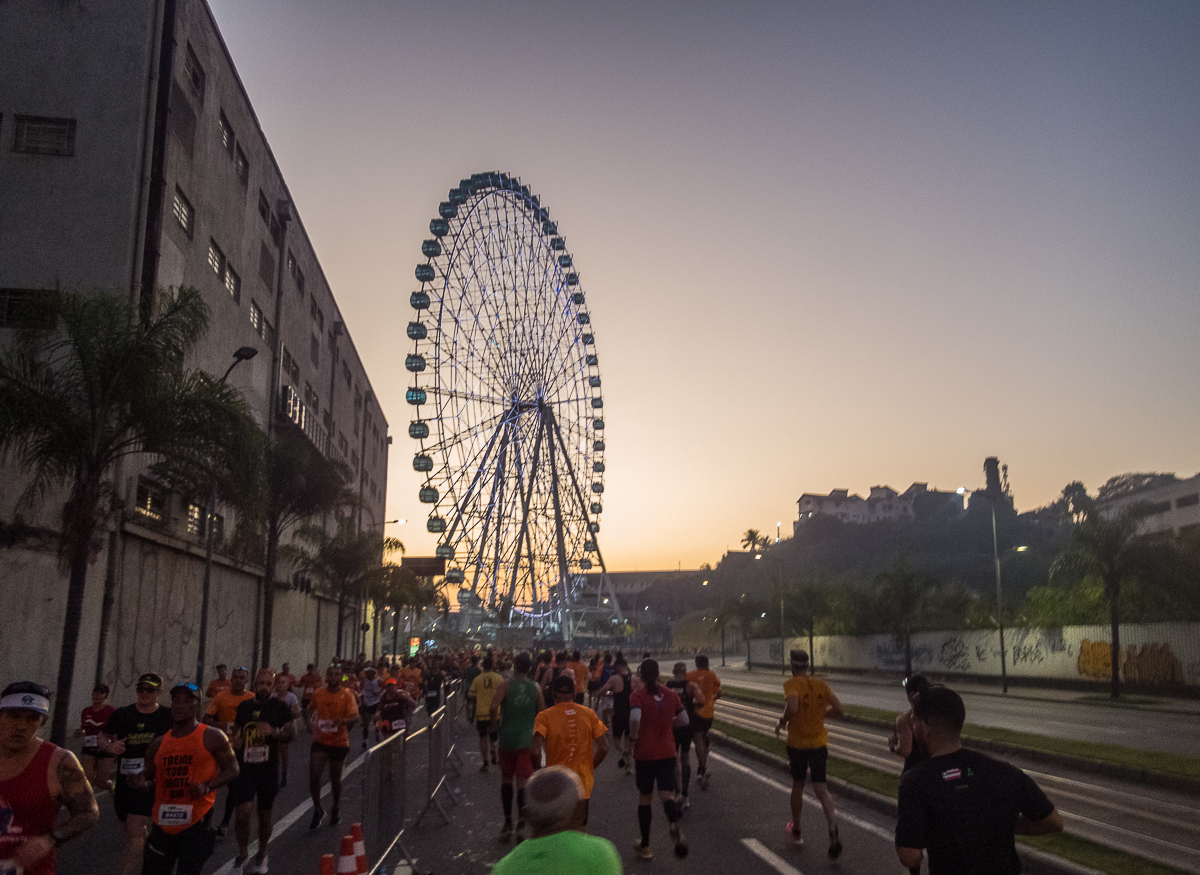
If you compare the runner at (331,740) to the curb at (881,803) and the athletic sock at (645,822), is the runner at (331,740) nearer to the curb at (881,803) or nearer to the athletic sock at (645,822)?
the athletic sock at (645,822)

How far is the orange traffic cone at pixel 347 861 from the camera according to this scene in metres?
6.30

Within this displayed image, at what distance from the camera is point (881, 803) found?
12156mm

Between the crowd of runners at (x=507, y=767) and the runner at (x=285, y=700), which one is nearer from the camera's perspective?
the crowd of runners at (x=507, y=767)

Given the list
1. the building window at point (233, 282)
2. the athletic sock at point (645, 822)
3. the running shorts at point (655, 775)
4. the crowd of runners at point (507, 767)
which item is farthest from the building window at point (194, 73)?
the athletic sock at point (645, 822)

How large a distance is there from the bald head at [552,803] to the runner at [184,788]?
4451 mm

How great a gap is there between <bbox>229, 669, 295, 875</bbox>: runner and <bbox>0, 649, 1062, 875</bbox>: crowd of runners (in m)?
0.02

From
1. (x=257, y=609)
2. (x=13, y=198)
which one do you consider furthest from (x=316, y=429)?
(x=13, y=198)

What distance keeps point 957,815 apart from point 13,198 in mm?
24456

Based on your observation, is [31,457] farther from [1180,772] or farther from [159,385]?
[1180,772]

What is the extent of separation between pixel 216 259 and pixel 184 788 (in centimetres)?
2609

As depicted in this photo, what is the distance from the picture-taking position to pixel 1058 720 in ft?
87.2

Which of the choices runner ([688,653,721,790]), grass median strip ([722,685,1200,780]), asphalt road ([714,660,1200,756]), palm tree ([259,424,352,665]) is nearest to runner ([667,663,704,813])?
runner ([688,653,721,790])

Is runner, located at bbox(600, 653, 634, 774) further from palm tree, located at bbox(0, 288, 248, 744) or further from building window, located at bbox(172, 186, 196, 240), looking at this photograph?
building window, located at bbox(172, 186, 196, 240)

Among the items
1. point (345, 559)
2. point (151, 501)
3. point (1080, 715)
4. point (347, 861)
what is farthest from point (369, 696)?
point (345, 559)
